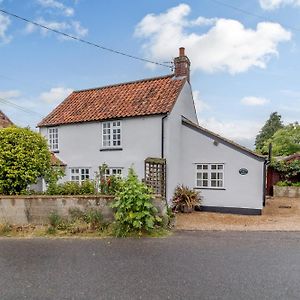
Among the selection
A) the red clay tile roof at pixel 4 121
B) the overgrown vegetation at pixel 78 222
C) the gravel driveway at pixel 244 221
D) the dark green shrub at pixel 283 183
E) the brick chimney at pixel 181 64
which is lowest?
the gravel driveway at pixel 244 221

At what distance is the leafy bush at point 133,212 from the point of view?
9.81 metres

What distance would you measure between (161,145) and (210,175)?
10.1 ft

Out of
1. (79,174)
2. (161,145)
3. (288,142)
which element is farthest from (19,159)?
(288,142)

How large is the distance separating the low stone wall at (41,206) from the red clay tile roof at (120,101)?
6.54 m

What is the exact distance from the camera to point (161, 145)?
15492 millimetres

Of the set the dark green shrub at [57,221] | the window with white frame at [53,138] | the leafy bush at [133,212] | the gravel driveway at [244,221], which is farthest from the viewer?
the window with white frame at [53,138]

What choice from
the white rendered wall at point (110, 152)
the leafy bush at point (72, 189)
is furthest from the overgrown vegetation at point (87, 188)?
the white rendered wall at point (110, 152)

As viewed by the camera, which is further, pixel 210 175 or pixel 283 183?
pixel 283 183

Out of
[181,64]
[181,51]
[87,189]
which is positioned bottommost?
[87,189]

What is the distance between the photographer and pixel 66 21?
13.8 m

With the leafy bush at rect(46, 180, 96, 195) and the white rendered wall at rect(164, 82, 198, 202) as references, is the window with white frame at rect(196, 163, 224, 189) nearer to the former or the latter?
the white rendered wall at rect(164, 82, 198, 202)

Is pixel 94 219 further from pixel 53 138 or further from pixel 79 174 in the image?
pixel 53 138

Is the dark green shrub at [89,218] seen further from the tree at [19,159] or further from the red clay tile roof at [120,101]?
the red clay tile roof at [120,101]

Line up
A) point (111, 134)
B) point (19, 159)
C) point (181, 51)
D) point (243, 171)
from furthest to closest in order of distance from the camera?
1. point (181, 51)
2. point (111, 134)
3. point (243, 171)
4. point (19, 159)
